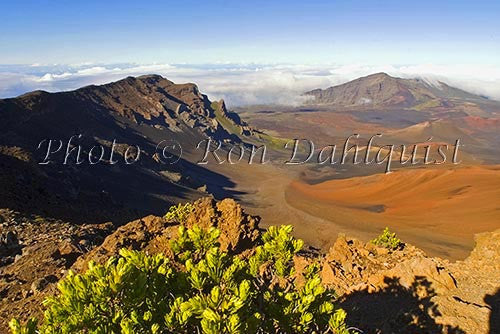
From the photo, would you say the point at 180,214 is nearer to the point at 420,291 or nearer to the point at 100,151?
the point at 420,291

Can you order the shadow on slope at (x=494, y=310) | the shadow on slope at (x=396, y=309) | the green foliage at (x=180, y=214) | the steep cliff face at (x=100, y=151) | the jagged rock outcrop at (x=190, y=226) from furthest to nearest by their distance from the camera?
the steep cliff face at (x=100, y=151), the green foliage at (x=180, y=214), the jagged rock outcrop at (x=190, y=226), the shadow on slope at (x=396, y=309), the shadow on slope at (x=494, y=310)

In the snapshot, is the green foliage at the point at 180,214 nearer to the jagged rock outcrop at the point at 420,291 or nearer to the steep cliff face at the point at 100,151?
the jagged rock outcrop at the point at 420,291

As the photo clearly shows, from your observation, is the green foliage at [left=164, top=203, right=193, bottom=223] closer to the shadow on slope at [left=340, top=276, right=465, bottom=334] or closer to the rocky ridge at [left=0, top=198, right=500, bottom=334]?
the rocky ridge at [left=0, top=198, right=500, bottom=334]

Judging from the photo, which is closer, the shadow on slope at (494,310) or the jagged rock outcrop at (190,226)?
the shadow on slope at (494,310)

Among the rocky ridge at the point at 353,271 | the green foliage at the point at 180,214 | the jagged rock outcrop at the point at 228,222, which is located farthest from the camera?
the green foliage at the point at 180,214

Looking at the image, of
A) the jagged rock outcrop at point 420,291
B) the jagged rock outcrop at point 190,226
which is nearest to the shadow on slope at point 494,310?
the jagged rock outcrop at point 420,291

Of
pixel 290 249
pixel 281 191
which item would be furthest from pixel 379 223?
pixel 290 249

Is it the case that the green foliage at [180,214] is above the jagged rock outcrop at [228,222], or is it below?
below

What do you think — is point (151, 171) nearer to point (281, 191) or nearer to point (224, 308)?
point (281, 191)
